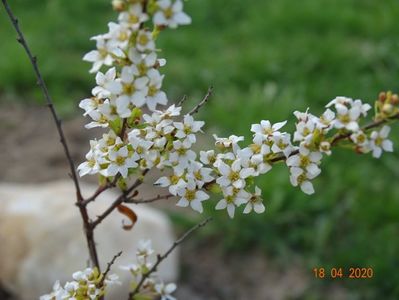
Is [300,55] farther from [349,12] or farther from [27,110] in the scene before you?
[27,110]

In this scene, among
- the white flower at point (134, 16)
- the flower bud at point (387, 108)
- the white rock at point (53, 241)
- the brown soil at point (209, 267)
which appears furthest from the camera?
the brown soil at point (209, 267)

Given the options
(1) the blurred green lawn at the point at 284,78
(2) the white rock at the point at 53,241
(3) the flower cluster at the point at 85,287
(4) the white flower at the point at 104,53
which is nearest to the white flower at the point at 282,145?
(4) the white flower at the point at 104,53

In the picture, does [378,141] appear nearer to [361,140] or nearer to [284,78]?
[361,140]

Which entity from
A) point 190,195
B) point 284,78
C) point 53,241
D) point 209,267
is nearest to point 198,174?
point 190,195

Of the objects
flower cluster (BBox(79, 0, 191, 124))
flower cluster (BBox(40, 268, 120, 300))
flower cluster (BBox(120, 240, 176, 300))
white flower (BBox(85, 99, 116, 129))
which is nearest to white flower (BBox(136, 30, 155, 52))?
flower cluster (BBox(79, 0, 191, 124))

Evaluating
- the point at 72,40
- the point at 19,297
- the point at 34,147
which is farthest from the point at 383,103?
the point at 72,40

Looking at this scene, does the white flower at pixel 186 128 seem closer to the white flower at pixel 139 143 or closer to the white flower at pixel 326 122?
the white flower at pixel 139 143

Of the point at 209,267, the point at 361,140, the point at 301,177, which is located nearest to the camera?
the point at 361,140
